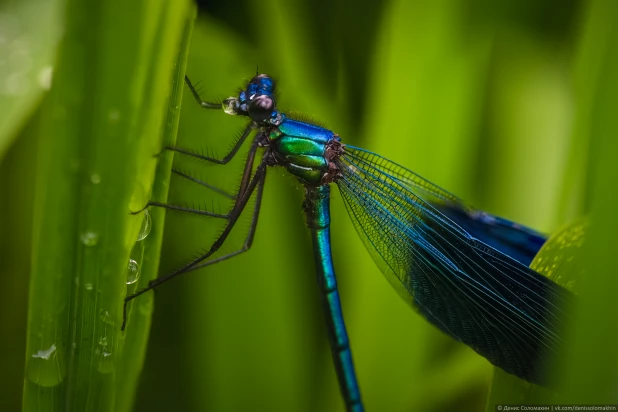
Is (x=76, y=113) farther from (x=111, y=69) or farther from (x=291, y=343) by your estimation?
(x=291, y=343)

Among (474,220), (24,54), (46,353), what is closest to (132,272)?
(46,353)

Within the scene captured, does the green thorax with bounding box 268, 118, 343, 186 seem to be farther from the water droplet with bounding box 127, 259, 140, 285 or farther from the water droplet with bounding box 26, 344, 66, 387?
the water droplet with bounding box 26, 344, 66, 387

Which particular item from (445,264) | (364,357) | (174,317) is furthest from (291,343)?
(445,264)

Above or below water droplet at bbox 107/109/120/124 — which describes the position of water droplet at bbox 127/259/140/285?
below

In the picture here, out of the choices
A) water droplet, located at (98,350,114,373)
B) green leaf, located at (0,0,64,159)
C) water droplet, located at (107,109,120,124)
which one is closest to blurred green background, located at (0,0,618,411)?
green leaf, located at (0,0,64,159)

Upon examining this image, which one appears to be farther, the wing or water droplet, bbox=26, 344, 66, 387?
the wing
